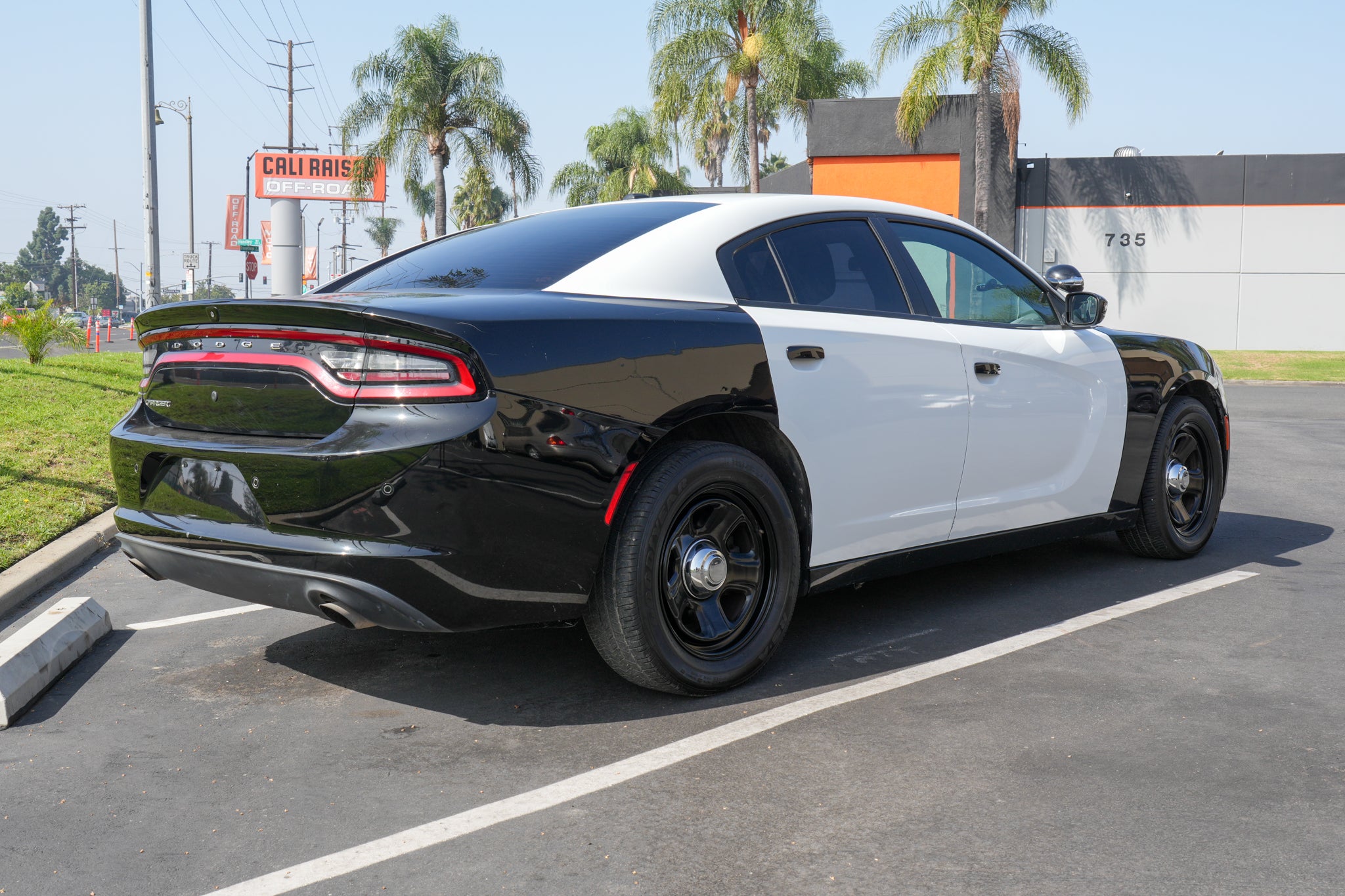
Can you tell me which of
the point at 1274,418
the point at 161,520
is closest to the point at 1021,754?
the point at 161,520

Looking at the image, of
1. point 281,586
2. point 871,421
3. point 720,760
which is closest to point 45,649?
point 281,586

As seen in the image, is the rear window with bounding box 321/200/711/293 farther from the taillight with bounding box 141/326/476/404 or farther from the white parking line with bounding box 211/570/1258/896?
the white parking line with bounding box 211/570/1258/896

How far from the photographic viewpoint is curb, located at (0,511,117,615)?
514 cm

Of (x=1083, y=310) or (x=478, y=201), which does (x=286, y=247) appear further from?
(x=1083, y=310)

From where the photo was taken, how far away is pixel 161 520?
3562mm

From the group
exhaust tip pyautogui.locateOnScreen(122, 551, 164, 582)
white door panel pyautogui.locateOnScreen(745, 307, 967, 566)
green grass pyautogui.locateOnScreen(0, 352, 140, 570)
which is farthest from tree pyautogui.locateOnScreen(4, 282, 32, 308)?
white door panel pyautogui.locateOnScreen(745, 307, 967, 566)

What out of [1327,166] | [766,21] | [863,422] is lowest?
[863,422]

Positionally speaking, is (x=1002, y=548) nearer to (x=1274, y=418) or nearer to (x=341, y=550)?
(x=341, y=550)

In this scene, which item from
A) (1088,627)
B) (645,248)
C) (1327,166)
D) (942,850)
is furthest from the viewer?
(1327,166)

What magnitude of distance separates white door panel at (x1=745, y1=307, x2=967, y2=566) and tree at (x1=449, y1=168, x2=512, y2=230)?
18067mm

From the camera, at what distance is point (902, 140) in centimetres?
2944

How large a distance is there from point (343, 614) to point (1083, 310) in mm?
3427

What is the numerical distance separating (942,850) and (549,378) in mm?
1536

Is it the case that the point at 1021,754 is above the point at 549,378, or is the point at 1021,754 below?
below
